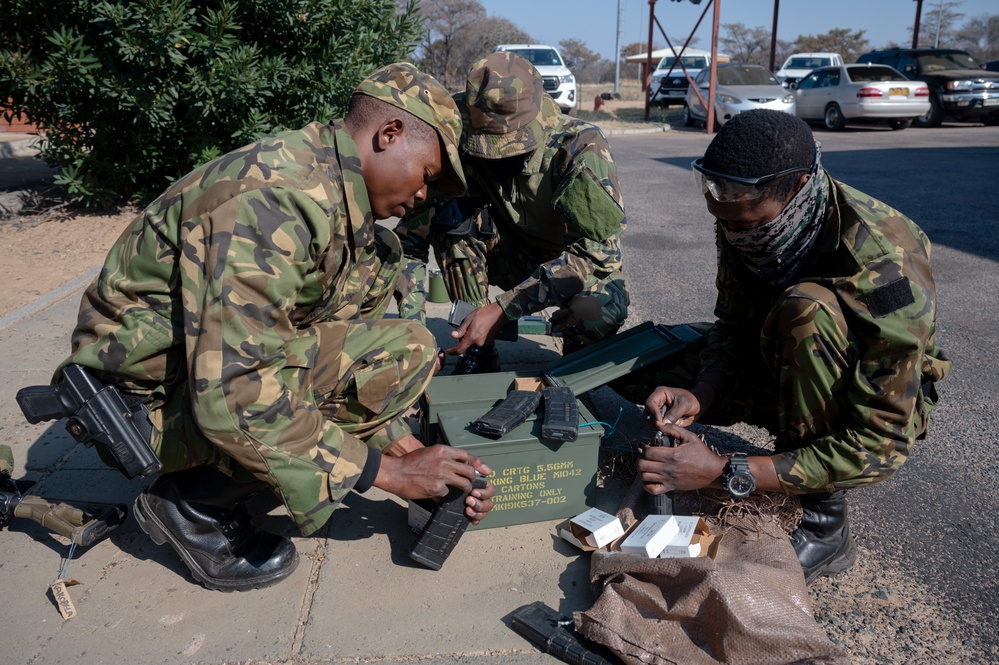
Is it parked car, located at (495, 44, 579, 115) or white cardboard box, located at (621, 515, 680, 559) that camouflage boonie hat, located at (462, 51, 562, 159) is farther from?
parked car, located at (495, 44, 579, 115)

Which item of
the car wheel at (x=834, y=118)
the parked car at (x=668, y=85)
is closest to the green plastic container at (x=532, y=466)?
the car wheel at (x=834, y=118)

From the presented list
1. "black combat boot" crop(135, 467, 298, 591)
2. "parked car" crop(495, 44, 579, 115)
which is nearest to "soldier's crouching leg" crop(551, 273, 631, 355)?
"black combat boot" crop(135, 467, 298, 591)

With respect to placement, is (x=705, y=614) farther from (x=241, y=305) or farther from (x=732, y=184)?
(x=241, y=305)

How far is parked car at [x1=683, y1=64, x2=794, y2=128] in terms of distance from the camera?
1692cm

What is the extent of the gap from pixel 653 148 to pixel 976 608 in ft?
43.5

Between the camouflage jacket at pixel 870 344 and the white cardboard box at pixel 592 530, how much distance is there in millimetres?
558

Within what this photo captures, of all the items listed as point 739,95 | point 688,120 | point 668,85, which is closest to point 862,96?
point 739,95

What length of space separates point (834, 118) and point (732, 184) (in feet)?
56.8

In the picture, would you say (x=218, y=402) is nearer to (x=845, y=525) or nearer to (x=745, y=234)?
(x=745, y=234)

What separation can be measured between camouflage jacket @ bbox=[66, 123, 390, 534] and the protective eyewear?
1.03m

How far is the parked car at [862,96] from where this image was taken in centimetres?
1653

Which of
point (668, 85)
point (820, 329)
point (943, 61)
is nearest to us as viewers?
point (820, 329)

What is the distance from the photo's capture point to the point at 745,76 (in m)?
18.5

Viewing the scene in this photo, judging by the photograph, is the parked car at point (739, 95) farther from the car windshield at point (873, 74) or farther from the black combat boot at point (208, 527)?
the black combat boot at point (208, 527)
